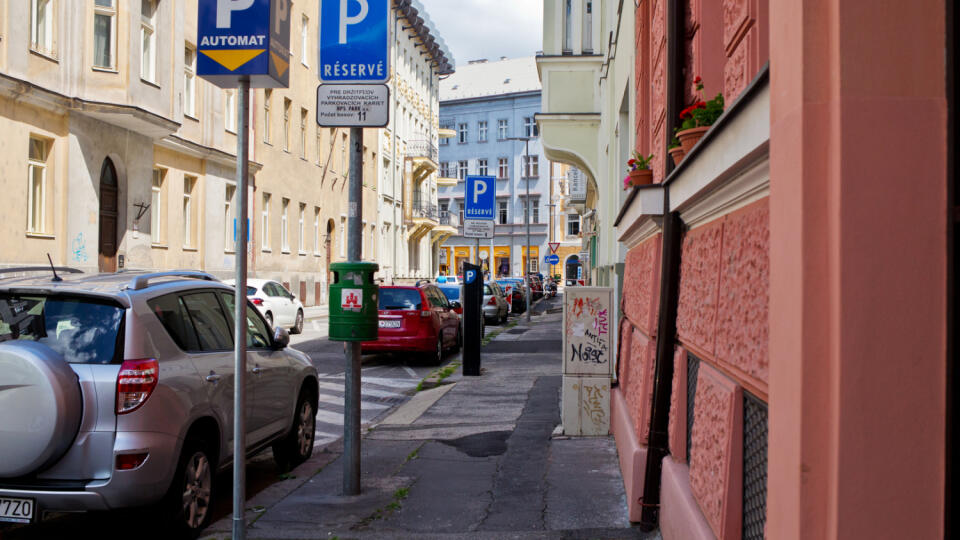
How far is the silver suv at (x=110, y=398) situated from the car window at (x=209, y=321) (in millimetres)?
16

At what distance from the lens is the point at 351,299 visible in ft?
21.3

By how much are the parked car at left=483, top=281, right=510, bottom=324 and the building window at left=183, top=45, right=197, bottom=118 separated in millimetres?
10997

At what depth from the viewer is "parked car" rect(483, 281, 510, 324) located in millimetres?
30984

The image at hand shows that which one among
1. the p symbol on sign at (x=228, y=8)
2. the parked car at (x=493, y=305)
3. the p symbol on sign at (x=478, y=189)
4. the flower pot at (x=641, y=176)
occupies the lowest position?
the parked car at (x=493, y=305)

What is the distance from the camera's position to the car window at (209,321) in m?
6.27

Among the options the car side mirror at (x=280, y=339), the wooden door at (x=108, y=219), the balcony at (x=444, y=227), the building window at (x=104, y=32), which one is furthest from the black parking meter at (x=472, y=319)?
the balcony at (x=444, y=227)

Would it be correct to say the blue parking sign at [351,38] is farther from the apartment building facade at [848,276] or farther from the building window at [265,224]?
the building window at [265,224]

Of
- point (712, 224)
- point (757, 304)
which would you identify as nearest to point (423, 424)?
point (712, 224)

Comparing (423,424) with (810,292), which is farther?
(423,424)

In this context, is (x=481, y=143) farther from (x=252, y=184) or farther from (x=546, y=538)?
(x=546, y=538)

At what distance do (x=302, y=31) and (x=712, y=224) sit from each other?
36.6 metres

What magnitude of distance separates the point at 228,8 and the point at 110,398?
224 centimetres

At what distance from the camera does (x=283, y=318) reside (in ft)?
80.6

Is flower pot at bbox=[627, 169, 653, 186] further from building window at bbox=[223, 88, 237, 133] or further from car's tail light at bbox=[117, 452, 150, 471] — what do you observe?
building window at bbox=[223, 88, 237, 133]
